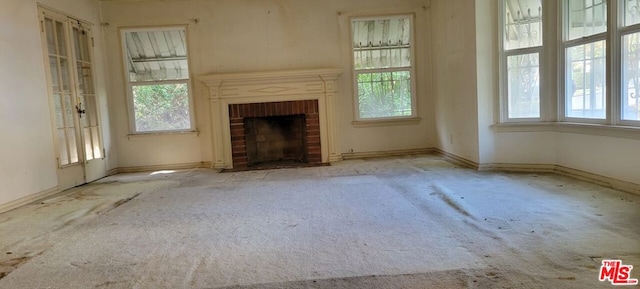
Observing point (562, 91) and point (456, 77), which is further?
point (456, 77)

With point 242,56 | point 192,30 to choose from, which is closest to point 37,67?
point 192,30

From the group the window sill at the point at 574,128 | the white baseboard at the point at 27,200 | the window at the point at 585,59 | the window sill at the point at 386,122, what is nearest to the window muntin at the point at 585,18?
the window at the point at 585,59

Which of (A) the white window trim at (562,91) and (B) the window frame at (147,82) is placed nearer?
(A) the white window trim at (562,91)

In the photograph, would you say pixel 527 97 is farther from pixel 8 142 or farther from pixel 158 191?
pixel 8 142

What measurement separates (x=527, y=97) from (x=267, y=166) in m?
3.82

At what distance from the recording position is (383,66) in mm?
7074

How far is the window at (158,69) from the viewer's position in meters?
6.87

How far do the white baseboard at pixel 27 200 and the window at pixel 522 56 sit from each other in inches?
220

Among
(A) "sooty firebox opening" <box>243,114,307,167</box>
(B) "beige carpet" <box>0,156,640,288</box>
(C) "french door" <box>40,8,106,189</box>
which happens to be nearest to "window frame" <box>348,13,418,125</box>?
(A) "sooty firebox opening" <box>243,114,307,167</box>

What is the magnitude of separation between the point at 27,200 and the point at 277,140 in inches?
146

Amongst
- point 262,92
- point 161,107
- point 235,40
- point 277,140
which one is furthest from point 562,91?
point 161,107

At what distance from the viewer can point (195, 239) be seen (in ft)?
10.5

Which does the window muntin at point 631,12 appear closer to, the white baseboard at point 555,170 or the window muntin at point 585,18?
the window muntin at point 585,18

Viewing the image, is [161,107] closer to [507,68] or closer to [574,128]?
[507,68]
